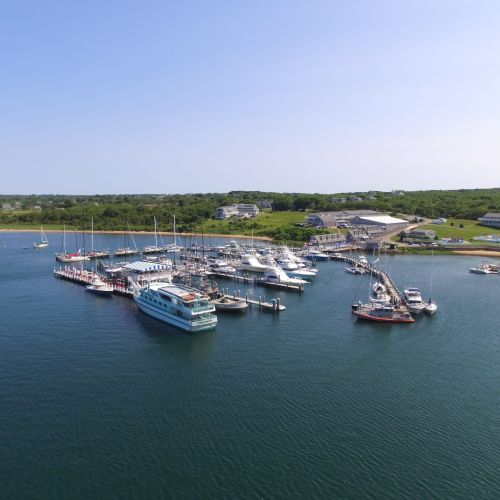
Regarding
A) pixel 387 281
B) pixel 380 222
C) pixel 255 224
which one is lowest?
pixel 387 281

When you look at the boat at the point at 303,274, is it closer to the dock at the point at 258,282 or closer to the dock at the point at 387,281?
the dock at the point at 258,282

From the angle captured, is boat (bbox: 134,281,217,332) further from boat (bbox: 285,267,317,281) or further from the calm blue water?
boat (bbox: 285,267,317,281)

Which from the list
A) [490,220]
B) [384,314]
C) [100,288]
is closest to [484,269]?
[384,314]

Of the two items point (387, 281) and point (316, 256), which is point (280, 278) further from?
point (316, 256)

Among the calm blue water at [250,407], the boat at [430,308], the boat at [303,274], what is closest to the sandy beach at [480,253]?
the boat at [303,274]

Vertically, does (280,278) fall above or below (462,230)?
below
